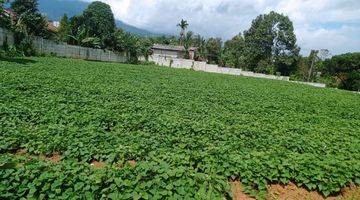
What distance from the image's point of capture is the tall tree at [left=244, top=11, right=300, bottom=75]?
7725cm

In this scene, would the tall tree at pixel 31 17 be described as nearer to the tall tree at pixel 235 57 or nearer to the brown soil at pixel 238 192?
the brown soil at pixel 238 192

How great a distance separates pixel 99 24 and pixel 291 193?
52.8 meters

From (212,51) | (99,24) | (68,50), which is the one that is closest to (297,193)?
(68,50)

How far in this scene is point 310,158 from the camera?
288 inches

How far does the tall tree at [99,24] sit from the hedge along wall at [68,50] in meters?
2.54

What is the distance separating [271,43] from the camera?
78250 millimetres

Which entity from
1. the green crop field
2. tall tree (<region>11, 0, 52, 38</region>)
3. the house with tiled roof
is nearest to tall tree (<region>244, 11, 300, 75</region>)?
the house with tiled roof

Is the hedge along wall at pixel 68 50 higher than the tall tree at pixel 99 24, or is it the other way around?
the tall tree at pixel 99 24

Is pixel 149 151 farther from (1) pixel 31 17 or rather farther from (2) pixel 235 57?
(2) pixel 235 57

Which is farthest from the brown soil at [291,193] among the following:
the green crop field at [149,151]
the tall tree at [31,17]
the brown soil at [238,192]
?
the tall tree at [31,17]

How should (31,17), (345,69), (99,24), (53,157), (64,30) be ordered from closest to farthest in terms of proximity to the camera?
1. (53,157)
2. (31,17)
3. (64,30)
4. (99,24)
5. (345,69)

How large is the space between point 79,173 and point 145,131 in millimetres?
3411

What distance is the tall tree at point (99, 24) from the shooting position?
5550 centimetres

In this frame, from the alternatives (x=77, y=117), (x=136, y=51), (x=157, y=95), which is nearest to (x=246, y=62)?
(x=136, y=51)
